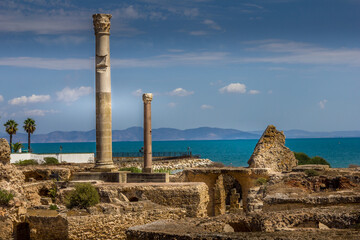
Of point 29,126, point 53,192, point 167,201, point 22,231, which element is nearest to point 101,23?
point 53,192

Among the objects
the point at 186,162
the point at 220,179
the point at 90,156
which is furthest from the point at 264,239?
the point at 186,162

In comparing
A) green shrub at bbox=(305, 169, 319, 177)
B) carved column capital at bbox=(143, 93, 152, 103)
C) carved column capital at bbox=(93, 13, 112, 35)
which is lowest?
green shrub at bbox=(305, 169, 319, 177)

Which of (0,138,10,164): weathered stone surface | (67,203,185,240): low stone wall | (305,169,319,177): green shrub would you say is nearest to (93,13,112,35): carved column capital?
(0,138,10,164): weathered stone surface

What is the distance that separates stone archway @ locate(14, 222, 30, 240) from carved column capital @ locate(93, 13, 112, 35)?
37.9 ft

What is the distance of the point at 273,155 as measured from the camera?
38.3 m

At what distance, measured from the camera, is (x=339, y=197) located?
18.2 m

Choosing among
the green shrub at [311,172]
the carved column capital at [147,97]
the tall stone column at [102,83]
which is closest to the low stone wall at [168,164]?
the carved column capital at [147,97]

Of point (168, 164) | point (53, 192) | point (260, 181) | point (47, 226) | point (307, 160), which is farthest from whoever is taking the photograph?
point (168, 164)

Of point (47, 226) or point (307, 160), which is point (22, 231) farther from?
point (307, 160)

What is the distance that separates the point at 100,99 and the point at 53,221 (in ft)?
33.5

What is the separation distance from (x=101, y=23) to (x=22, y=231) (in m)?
12.0

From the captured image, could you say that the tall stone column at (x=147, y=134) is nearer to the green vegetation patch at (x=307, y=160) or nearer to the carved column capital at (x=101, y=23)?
the carved column capital at (x=101, y=23)

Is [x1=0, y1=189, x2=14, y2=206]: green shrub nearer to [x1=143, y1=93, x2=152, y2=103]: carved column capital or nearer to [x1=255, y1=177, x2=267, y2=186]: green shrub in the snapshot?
[x1=143, y1=93, x2=152, y2=103]: carved column capital

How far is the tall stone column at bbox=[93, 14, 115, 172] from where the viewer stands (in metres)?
29.9
